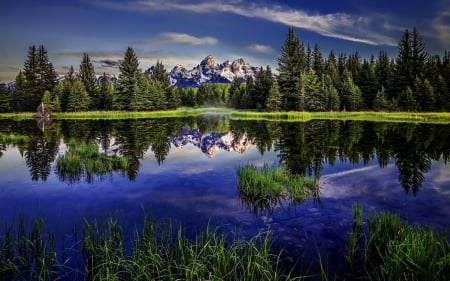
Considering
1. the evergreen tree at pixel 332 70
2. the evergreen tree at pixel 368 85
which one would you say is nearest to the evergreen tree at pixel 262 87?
the evergreen tree at pixel 332 70

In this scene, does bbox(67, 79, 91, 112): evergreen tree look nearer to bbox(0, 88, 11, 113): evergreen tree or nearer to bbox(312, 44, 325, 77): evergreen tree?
bbox(0, 88, 11, 113): evergreen tree

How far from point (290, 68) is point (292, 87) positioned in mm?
3822

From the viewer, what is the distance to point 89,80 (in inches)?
2778

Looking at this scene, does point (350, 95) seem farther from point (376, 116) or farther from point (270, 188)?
point (270, 188)

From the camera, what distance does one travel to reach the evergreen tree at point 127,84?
62875 millimetres

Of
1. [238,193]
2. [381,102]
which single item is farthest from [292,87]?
[238,193]

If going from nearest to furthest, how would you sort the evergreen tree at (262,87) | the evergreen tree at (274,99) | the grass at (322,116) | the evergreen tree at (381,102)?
the grass at (322,116) → the evergreen tree at (381,102) → the evergreen tree at (274,99) → the evergreen tree at (262,87)

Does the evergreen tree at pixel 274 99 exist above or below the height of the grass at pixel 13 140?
above

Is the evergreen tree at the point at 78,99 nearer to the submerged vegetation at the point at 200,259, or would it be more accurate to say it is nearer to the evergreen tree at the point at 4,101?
the evergreen tree at the point at 4,101

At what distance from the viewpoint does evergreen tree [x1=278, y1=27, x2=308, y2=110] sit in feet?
203

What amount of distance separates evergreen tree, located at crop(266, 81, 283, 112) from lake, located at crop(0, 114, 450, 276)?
3939cm

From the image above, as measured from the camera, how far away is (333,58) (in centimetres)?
8494

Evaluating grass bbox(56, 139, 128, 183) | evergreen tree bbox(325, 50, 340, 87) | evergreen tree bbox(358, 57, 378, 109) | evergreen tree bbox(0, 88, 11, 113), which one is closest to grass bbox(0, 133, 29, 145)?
grass bbox(56, 139, 128, 183)

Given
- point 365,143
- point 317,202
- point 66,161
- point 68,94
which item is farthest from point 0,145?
point 68,94
